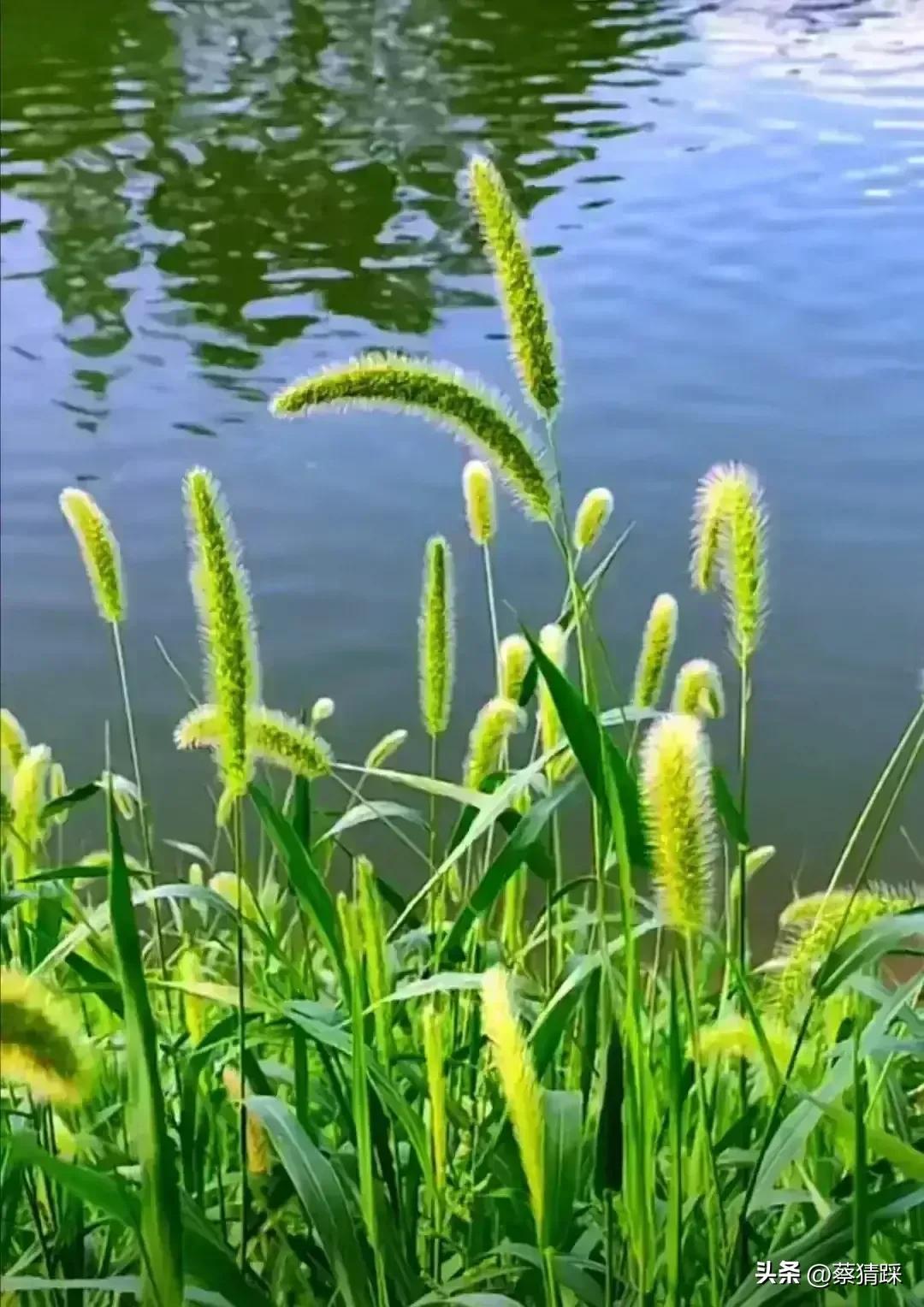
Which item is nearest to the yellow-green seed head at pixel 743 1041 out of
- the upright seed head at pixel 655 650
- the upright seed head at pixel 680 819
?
the upright seed head at pixel 680 819

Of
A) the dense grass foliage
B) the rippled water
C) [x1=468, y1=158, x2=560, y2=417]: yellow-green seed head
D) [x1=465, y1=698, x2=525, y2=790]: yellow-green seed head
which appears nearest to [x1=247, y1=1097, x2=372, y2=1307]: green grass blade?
the dense grass foliage

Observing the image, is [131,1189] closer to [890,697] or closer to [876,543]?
[890,697]

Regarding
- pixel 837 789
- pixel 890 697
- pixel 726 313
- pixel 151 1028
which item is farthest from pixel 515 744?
pixel 726 313

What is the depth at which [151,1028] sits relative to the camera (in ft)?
1.98

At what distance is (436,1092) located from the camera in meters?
0.71

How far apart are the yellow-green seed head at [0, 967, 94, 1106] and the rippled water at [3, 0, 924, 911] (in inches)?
62.3

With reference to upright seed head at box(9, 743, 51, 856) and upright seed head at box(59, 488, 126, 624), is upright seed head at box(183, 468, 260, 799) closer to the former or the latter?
upright seed head at box(59, 488, 126, 624)

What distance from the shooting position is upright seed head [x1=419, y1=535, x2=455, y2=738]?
860 mm

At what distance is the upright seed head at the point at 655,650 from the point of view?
0.89m

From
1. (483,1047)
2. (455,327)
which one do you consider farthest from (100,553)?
(455,327)

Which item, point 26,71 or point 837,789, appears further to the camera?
point 26,71

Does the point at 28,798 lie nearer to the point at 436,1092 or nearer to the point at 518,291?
the point at 436,1092

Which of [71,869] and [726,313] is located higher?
[71,869]

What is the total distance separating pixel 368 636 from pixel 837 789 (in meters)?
0.85
